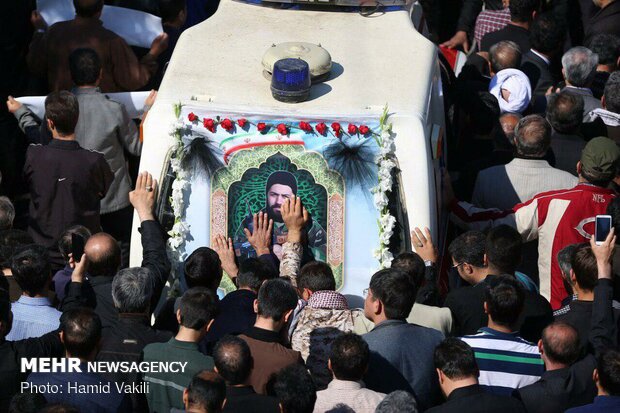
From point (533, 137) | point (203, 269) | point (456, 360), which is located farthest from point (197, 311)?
point (533, 137)

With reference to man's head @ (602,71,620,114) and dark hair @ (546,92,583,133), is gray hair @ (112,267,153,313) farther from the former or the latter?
man's head @ (602,71,620,114)

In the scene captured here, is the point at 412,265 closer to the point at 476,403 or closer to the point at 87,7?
the point at 476,403

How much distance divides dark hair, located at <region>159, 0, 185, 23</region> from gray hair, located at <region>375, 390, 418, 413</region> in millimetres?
5928

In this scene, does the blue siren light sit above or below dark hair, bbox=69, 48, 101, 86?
above

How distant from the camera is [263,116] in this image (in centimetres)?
863

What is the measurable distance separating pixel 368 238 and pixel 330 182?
0.42 meters

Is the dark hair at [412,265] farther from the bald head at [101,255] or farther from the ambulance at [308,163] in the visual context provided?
the bald head at [101,255]

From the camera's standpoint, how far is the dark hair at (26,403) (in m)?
6.88

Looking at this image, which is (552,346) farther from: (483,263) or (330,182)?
(330,182)

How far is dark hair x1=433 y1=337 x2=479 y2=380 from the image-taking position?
A: 720cm

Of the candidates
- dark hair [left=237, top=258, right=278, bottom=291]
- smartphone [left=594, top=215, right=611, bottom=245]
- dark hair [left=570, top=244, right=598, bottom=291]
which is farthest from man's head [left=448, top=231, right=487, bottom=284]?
dark hair [left=237, top=258, right=278, bottom=291]

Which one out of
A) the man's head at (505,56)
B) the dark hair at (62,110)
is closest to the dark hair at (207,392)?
the dark hair at (62,110)

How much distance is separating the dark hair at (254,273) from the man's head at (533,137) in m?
2.26

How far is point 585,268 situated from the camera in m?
8.26
